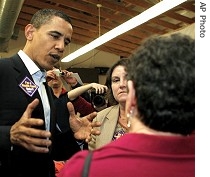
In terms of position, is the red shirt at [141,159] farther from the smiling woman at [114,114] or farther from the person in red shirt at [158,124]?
the smiling woman at [114,114]

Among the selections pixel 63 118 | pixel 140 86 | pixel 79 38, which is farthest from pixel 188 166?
pixel 79 38

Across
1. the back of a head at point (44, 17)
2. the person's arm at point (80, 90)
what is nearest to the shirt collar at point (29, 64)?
the back of a head at point (44, 17)

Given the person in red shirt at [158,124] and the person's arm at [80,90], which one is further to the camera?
the person's arm at [80,90]

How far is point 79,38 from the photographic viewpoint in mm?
7891

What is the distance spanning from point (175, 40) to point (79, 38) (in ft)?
23.5

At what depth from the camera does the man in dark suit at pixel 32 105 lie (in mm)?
1225

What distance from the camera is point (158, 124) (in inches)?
33.5

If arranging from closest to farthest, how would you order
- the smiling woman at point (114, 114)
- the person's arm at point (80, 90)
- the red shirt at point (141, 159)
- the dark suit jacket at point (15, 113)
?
the red shirt at point (141, 159) → the dark suit jacket at point (15, 113) → the smiling woman at point (114, 114) → the person's arm at point (80, 90)

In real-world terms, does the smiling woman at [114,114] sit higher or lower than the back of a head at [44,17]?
lower

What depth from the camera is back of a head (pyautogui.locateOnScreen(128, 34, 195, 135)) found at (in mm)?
831

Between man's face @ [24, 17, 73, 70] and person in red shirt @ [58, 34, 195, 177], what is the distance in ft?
3.02

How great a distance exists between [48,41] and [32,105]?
0.59 metres

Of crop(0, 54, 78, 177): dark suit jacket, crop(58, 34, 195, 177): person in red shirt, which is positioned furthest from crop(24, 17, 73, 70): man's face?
crop(58, 34, 195, 177): person in red shirt
